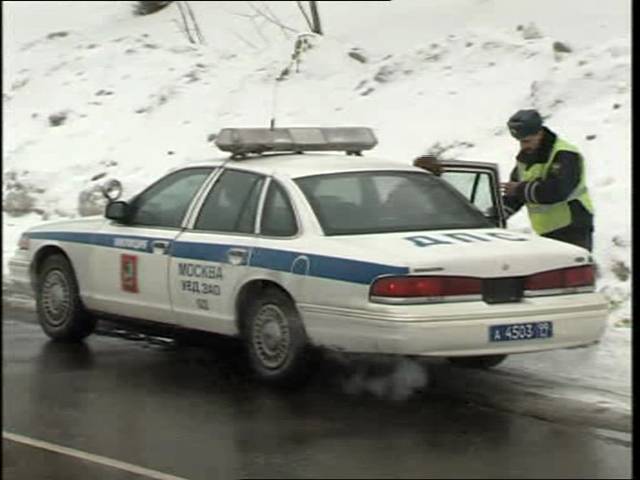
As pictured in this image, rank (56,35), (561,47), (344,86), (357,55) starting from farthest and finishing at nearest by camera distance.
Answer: (561,47)
(344,86)
(357,55)
(56,35)

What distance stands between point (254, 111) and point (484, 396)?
2.09m

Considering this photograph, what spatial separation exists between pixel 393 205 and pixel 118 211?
1.20 m

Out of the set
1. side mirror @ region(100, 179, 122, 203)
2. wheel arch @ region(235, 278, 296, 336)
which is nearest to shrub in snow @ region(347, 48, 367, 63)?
wheel arch @ region(235, 278, 296, 336)

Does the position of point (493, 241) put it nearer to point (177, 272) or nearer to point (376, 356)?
point (376, 356)

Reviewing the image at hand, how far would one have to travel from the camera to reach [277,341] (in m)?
5.50

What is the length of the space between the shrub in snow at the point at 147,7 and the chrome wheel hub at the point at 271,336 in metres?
1.45

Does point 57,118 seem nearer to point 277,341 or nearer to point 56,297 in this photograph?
point 56,297

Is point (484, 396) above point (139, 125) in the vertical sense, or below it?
below

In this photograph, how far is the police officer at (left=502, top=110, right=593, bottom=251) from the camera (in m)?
5.37

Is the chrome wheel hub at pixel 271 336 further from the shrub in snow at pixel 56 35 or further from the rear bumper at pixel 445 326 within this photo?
the shrub in snow at pixel 56 35

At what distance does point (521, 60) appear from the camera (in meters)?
7.84

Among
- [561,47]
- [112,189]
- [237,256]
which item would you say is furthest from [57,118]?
[561,47]

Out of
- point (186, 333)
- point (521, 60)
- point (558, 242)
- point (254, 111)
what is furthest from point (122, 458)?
point (521, 60)

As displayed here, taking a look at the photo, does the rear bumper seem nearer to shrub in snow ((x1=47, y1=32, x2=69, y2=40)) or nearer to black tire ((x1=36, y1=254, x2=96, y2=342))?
black tire ((x1=36, y1=254, x2=96, y2=342))
